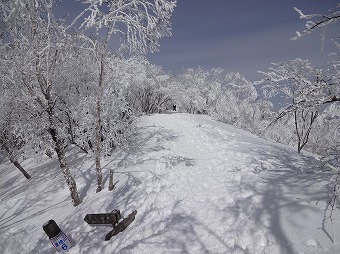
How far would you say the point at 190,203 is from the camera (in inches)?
319

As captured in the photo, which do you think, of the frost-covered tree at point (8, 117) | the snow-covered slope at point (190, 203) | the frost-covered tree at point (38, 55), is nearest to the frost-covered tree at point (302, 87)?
the snow-covered slope at point (190, 203)

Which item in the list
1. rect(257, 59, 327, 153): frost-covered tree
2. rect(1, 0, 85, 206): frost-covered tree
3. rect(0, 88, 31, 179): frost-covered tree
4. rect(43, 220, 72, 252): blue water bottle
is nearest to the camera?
rect(257, 59, 327, 153): frost-covered tree

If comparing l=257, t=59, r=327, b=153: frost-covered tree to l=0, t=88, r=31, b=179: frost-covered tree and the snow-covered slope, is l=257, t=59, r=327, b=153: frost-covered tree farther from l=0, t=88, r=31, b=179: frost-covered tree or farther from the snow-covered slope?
l=0, t=88, r=31, b=179: frost-covered tree

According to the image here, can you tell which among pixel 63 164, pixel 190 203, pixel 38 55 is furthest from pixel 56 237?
pixel 38 55

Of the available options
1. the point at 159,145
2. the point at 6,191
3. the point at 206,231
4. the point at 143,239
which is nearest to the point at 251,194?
the point at 206,231

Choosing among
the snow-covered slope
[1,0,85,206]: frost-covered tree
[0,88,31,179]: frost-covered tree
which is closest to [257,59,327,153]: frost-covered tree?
the snow-covered slope

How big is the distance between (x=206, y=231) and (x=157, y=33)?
20.1ft

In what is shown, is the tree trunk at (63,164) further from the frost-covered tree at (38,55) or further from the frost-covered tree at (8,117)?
the frost-covered tree at (8,117)

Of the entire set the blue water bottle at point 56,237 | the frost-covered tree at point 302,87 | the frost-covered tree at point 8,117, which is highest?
the frost-covered tree at point 302,87

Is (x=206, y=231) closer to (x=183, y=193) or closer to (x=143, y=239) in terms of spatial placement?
(x=143, y=239)

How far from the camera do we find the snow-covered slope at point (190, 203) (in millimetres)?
5504

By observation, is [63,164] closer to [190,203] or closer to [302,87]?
[190,203]

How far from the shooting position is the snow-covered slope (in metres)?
5.50

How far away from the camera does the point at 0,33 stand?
835 cm
